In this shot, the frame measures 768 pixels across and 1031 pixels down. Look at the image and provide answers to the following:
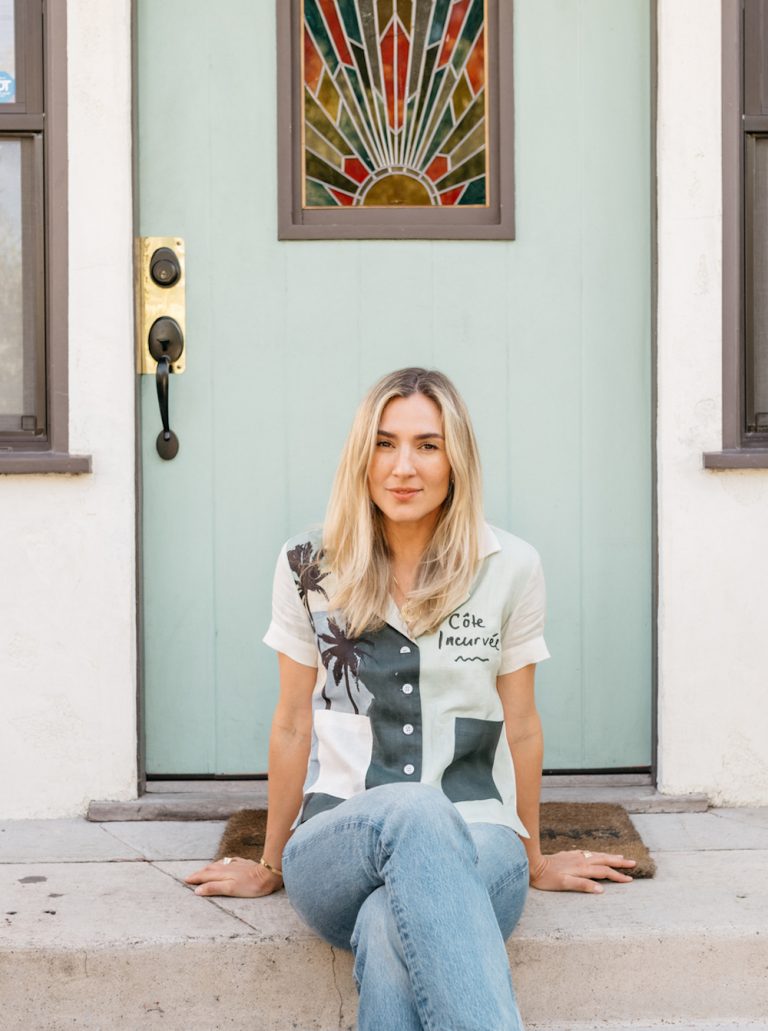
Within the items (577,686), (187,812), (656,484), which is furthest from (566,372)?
(187,812)

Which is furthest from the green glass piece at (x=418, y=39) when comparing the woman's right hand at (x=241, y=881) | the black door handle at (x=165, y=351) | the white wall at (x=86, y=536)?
the woman's right hand at (x=241, y=881)

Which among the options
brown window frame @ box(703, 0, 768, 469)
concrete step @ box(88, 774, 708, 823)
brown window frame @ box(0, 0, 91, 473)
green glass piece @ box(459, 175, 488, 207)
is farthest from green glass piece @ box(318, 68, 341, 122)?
concrete step @ box(88, 774, 708, 823)

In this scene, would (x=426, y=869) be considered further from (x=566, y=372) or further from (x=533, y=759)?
(x=566, y=372)

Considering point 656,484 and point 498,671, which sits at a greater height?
point 656,484

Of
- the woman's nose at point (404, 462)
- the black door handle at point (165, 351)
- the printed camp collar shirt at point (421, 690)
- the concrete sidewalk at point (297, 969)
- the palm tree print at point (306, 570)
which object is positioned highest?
the black door handle at point (165, 351)

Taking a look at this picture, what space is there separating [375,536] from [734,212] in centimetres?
128

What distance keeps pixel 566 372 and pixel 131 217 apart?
111 cm

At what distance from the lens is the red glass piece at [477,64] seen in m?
3.04

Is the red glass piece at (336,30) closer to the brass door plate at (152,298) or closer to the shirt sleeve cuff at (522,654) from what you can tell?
the brass door plate at (152,298)

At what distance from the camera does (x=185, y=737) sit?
3092mm

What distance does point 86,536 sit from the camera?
2941 millimetres

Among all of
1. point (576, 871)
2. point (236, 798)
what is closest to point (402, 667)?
point (576, 871)

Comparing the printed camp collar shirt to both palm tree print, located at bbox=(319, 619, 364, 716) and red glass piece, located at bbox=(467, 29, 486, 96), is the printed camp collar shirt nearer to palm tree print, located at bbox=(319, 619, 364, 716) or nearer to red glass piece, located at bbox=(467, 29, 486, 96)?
palm tree print, located at bbox=(319, 619, 364, 716)

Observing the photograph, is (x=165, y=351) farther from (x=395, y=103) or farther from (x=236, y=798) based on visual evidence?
(x=236, y=798)
